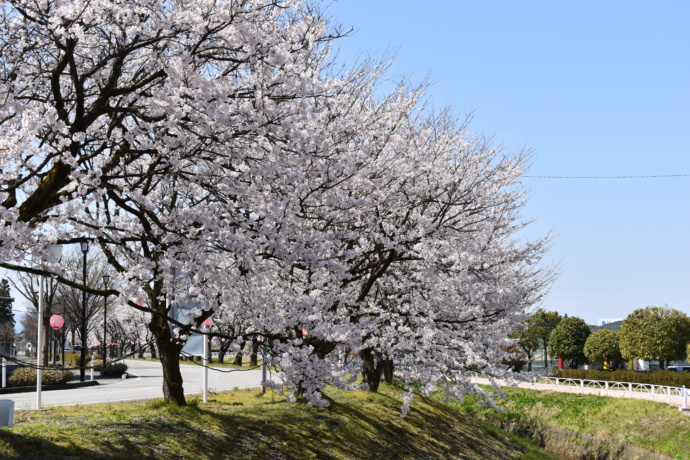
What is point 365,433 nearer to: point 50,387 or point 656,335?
point 50,387

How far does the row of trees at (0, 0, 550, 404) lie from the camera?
8.20m

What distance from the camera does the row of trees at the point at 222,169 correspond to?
323 inches

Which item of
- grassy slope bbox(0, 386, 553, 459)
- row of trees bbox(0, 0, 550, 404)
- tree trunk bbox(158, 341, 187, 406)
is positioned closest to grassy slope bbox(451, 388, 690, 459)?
grassy slope bbox(0, 386, 553, 459)

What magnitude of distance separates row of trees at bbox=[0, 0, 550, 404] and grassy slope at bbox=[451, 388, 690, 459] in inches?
603

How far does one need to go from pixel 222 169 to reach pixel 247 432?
5911mm

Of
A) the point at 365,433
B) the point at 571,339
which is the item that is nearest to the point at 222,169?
the point at 365,433

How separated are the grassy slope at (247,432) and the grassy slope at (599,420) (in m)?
7.22

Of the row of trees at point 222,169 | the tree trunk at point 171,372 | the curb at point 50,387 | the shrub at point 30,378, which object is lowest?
the curb at point 50,387

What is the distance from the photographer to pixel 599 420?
100ft

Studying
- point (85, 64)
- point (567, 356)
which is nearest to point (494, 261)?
point (85, 64)

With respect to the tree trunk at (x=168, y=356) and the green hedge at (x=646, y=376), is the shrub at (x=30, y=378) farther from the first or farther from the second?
the green hedge at (x=646, y=376)

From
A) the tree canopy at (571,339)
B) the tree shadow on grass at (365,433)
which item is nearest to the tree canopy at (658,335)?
the tree canopy at (571,339)

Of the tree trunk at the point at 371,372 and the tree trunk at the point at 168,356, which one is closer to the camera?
the tree trunk at the point at 168,356

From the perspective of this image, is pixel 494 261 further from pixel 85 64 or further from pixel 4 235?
pixel 4 235
